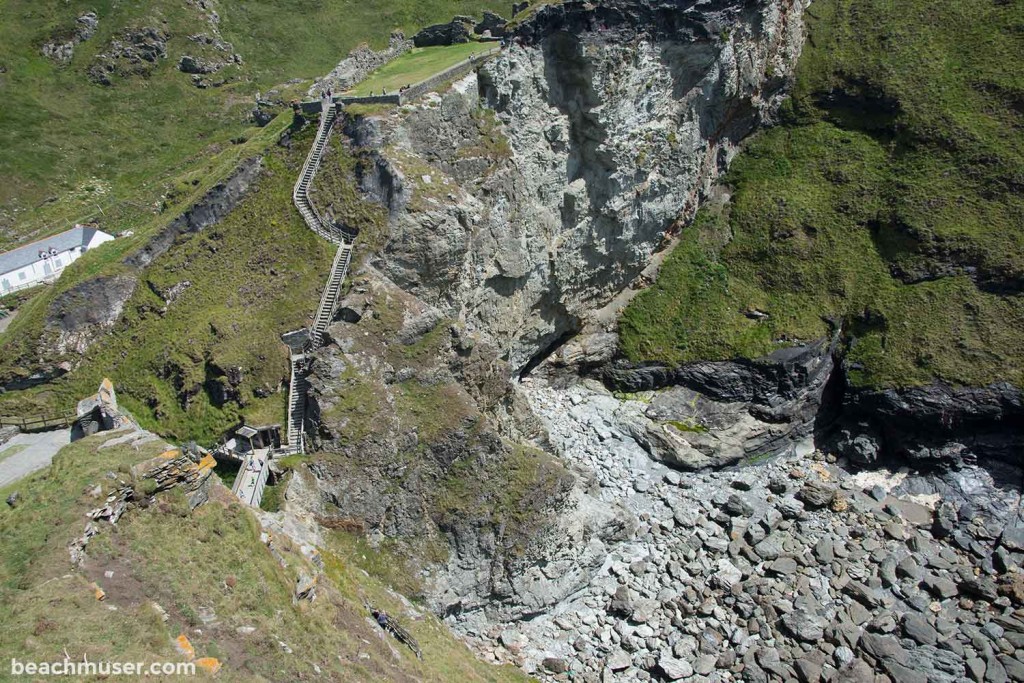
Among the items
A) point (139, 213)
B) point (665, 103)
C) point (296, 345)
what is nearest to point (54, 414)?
point (296, 345)

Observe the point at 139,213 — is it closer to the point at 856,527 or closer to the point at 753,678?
the point at 753,678

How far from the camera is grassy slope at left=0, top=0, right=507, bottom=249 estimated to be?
57.4 m

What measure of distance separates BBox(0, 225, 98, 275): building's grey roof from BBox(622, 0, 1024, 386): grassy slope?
134 feet

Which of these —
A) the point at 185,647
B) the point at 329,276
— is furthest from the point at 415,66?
the point at 185,647

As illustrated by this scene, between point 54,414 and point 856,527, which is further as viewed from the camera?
point 856,527

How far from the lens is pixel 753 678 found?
109 ft

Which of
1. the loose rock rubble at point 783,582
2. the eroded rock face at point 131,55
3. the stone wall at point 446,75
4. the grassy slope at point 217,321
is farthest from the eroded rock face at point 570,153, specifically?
the eroded rock face at point 131,55

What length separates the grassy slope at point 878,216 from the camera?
158ft

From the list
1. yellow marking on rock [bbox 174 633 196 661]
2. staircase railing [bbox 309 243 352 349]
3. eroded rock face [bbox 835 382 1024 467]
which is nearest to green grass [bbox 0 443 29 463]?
staircase railing [bbox 309 243 352 349]

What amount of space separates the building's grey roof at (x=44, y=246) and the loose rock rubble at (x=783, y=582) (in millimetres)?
36473

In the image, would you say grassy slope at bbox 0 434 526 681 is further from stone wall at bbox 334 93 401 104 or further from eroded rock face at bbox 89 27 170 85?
eroded rock face at bbox 89 27 170 85

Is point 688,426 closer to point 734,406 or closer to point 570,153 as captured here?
point 734,406

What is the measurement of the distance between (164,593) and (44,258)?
1473 inches

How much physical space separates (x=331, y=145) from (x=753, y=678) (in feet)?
125
